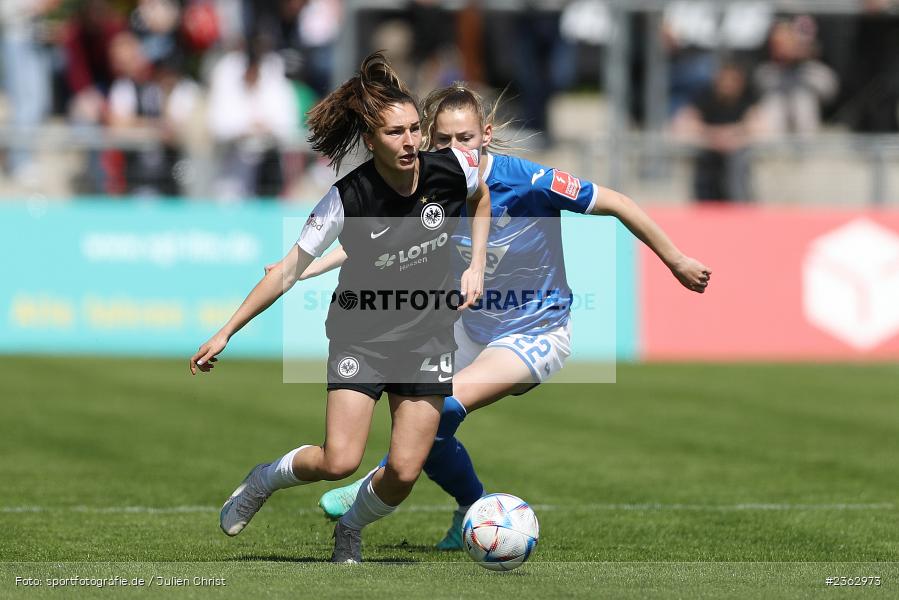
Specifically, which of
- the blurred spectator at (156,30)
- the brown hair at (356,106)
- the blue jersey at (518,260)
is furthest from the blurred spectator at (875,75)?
the brown hair at (356,106)

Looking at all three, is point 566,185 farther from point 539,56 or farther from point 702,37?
point 702,37

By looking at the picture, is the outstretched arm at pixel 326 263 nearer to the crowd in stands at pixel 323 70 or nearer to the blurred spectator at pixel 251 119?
the crowd in stands at pixel 323 70

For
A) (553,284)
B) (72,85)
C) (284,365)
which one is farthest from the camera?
(72,85)

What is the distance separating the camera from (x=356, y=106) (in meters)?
6.51

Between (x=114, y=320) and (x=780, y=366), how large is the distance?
23.6 ft

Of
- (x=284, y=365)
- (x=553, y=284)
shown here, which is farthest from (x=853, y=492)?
(x=284, y=365)

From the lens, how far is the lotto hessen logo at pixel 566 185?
23.9 ft

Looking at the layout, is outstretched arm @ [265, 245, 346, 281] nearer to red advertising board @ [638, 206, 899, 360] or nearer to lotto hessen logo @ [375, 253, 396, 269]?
lotto hessen logo @ [375, 253, 396, 269]

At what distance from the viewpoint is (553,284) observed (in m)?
7.71

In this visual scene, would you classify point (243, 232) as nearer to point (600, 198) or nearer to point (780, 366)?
point (780, 366)

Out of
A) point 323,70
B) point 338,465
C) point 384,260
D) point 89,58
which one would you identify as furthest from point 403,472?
point 89,58

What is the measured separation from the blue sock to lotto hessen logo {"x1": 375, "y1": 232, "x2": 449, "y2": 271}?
29.2 inches

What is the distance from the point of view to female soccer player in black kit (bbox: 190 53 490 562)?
6.45m

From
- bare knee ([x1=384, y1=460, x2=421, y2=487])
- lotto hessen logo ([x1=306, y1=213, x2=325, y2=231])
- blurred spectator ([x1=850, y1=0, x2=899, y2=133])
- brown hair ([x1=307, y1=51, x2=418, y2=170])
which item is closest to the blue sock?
bare knee ([x1=384, y1=460, x2=421, y2=487])
